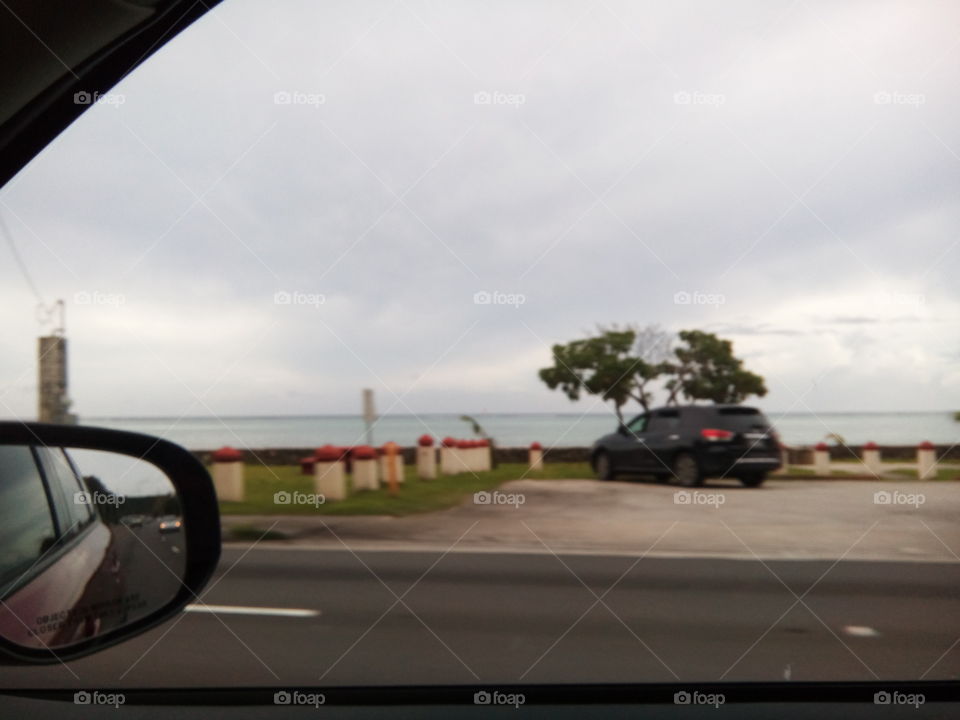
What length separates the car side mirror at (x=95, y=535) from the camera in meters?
1.49

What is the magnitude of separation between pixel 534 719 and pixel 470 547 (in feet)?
14.1

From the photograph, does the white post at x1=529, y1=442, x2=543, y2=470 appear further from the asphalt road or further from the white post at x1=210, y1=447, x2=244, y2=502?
the asphalt road

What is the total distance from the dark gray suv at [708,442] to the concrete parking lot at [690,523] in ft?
0.65

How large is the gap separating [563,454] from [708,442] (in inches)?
88.8

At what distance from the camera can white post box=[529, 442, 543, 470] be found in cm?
947

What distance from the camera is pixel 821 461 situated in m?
8.37

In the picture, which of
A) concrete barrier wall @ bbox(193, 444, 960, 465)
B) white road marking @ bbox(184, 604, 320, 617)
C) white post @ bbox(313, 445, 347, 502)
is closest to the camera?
white road marking @ bbox(184, 604, 320, 617)

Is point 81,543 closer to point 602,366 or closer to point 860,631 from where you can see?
point 860,631

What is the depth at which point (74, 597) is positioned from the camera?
1.56 m

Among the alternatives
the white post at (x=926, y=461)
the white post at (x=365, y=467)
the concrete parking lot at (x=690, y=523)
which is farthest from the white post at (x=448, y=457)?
the white post at (x=926, y=461)

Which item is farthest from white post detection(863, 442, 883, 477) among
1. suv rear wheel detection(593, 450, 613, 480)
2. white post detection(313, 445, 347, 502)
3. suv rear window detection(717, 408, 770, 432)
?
white post detection(313, 445, 347, 502)

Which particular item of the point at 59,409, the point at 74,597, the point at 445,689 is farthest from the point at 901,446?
the point at 74,597

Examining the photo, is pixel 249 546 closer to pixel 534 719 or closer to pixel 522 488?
pixel 522 488

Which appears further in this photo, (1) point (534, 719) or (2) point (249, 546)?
(2) point (249, 546)
